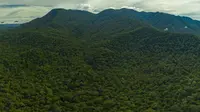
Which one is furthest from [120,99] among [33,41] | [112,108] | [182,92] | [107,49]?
[33,41]

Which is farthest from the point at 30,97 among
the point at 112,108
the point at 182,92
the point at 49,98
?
the point at 182,92

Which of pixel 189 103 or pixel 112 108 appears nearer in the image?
pixel 189 103

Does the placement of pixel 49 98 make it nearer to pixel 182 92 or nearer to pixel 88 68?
pixel 88 68

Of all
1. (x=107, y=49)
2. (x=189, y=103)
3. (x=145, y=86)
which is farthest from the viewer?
(x=107, y=49)

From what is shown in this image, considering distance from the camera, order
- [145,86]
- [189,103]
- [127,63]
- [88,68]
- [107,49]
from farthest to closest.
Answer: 1. [107,49]
2. [127,63]
3. [88,68]
4. [145,86]
5. [189,103]

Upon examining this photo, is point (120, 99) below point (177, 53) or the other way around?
below

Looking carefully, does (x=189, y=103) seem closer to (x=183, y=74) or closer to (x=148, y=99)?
(x=148, y=99)
